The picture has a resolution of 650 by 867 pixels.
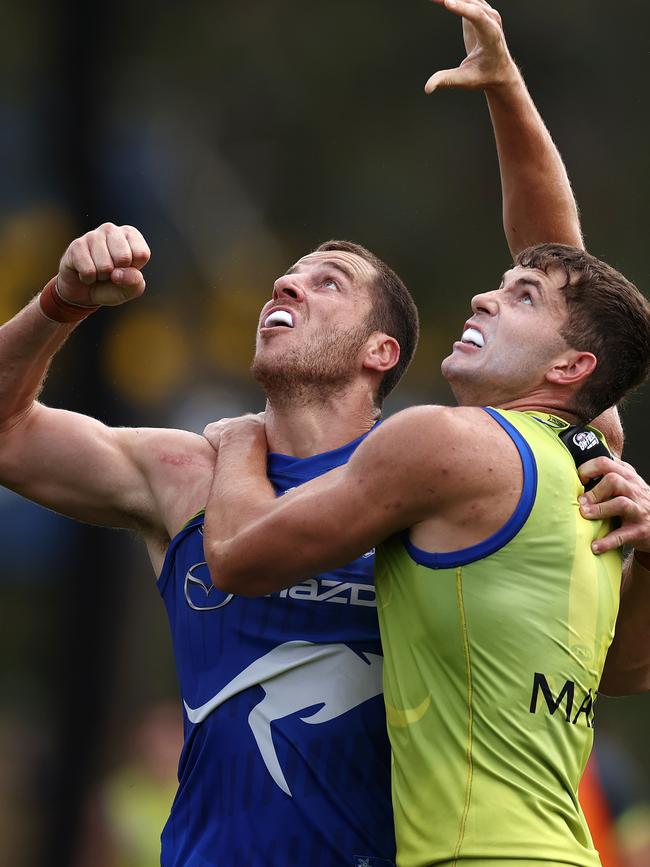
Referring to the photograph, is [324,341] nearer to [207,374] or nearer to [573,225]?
[573,225]

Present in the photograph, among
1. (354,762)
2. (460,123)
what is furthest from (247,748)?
(460,123)

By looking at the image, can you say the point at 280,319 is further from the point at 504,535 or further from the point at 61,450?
the point at 504,535

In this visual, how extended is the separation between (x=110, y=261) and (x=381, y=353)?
108 cm

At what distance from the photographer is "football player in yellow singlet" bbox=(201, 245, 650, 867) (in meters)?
2.98

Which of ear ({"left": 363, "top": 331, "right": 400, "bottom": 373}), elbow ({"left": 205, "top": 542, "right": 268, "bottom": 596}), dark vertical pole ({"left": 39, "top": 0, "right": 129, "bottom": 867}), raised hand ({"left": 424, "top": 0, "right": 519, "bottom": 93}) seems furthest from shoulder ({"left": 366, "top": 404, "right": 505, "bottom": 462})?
dark vertical pole ({"left": 39, "top": 0, "right": 129, "bottom": 867})

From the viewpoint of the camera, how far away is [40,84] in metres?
7.87

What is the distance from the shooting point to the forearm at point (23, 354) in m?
4.01

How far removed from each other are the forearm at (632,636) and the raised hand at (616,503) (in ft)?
1.14

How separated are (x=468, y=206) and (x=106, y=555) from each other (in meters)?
3.48

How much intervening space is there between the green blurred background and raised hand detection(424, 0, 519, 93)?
3.71 metres

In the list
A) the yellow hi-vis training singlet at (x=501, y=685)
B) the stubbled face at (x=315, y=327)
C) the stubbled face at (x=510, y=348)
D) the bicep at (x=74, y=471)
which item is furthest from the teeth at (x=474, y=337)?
the bicep at (x=74, y=471)

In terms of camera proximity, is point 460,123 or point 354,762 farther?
point 460,123

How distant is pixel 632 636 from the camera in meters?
3.81

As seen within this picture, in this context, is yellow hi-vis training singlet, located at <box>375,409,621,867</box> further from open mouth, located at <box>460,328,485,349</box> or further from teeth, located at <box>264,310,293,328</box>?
teeth, located at <box>264,310,293,328</box>
